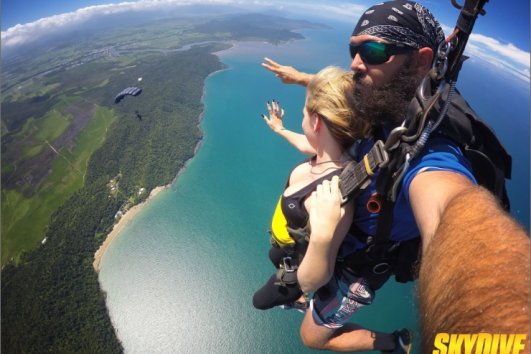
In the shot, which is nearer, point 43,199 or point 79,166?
point 43,199

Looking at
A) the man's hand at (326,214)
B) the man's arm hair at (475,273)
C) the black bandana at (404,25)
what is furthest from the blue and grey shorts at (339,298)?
the black bandana at (404,25)

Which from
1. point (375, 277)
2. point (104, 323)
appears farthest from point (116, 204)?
point (375, 277)

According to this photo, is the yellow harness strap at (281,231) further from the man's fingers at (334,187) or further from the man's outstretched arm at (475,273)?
the man's outstretched arm at (475,273)

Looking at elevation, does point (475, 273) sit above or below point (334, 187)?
above

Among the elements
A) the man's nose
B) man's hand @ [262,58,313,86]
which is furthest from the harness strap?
man's hand @ [262,58,313,86]

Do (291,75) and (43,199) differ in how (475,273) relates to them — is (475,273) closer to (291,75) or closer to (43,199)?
(291,75)

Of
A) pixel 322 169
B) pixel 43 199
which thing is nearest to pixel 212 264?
pixel 43 199
